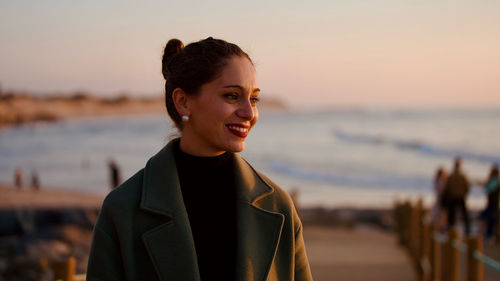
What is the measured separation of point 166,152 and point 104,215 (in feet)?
0.93

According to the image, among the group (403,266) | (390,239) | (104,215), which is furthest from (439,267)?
(390,239)

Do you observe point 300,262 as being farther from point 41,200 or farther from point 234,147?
point 41,200

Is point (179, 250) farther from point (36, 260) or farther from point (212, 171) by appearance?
point (36, 260)

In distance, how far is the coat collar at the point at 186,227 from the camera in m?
1.63

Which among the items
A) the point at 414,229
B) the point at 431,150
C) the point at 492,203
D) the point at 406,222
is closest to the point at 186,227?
the point at 414,229

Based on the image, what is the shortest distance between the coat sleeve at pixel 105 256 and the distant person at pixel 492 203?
10.0 metres

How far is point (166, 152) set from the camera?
→ 1.78 metres

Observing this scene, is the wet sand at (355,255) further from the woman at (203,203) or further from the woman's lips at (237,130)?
the woman's lips at (237,130)

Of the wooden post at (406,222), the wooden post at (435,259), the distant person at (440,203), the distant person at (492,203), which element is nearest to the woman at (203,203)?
the wooden post at (435,259)

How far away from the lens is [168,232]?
5.42 feet

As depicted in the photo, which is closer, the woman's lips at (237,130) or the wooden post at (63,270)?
the woman's lips at (237,130)

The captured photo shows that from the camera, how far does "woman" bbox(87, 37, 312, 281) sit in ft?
5.35

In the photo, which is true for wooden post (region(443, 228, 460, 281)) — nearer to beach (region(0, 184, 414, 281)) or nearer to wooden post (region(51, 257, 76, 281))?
beach (region(0, 184, 414, 281))

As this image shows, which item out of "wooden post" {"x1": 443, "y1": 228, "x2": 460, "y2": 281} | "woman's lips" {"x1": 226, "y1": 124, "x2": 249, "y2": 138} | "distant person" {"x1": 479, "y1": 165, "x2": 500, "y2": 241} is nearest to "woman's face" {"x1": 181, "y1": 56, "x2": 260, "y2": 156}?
"woman's lips" {"x1": 226, "y1": 124, "x2": 249, "y2": 138}
